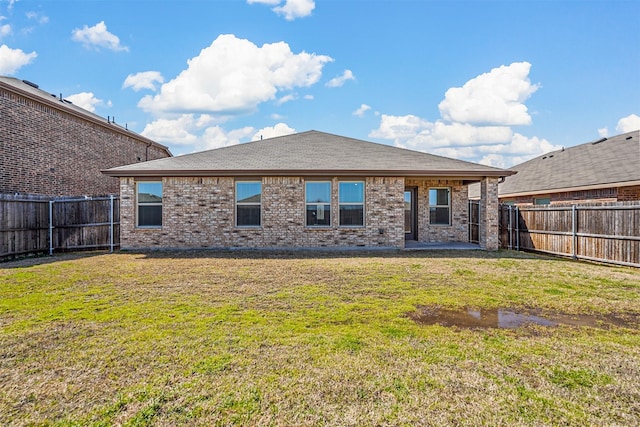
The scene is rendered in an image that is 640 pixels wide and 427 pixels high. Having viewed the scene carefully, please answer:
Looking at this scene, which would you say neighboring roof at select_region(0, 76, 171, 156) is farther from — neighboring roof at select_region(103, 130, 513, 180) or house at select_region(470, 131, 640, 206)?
house at select_region(470, 131, 640, 206)

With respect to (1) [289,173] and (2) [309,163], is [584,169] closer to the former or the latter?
(2) [309,163]

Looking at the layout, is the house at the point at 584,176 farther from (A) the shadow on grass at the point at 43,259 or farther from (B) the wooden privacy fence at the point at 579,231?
(A) the shadow on grass at the point at 43,259

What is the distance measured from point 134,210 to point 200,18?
7165 millimetres

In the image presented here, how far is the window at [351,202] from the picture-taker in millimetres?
12281

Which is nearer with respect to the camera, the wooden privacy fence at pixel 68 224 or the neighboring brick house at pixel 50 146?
the wooden privacy fence at pixel 68 224

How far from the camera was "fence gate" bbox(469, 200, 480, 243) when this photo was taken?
14073 millimetres

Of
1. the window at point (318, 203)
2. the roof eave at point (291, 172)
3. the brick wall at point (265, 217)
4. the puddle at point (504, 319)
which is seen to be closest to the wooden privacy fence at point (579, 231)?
the roof eave at point (291, 172)

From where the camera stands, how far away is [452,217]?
562 inches

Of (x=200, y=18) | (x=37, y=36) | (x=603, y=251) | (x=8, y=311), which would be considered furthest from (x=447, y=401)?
(x=37, y=36)

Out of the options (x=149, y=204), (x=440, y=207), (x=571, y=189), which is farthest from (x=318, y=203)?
(x=571, y=189)

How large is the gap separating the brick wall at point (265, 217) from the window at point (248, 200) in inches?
8.1

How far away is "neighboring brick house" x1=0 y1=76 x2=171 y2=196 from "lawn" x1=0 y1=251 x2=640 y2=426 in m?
9.43

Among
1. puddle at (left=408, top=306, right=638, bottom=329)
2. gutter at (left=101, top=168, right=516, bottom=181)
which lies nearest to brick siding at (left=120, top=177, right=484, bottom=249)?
gutter at (left=101, top=168, right=516, bottom=181)

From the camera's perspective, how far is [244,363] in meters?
3.39
